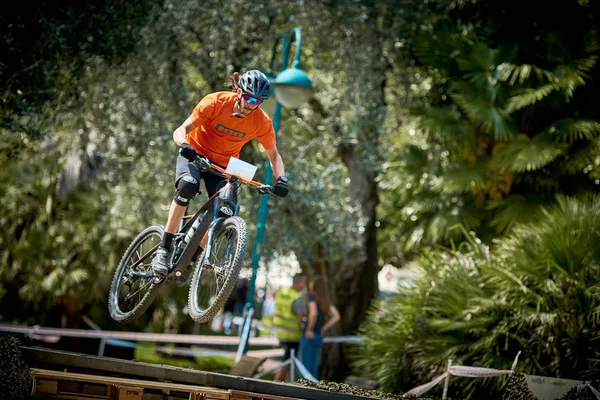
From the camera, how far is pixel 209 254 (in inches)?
267

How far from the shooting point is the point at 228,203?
698cm

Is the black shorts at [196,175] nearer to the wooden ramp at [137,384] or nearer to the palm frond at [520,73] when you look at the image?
the wooden ramp at [137,384]

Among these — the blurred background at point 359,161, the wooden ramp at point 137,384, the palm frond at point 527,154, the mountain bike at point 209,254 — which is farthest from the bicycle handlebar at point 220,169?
the palm frond at point 527,154

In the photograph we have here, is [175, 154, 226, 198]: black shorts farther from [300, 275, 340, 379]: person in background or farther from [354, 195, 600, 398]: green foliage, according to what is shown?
[300, 275, 340, 379]: person in background

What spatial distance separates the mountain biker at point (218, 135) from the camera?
6586mm

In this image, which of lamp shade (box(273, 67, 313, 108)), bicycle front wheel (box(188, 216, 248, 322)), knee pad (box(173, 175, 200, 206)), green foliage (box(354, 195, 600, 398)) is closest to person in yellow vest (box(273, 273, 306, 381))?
green foliage (box(354, 195, 600, 398))

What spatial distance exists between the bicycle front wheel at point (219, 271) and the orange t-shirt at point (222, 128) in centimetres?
74

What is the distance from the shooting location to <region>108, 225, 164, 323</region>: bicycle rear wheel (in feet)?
25.0

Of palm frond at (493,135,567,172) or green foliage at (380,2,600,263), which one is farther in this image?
green foliage at (380,2,600,263)

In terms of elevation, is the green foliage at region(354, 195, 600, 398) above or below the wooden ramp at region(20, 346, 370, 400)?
above

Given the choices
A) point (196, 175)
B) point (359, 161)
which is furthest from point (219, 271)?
point (359, 161)

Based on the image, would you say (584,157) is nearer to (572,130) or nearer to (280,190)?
(572,130)

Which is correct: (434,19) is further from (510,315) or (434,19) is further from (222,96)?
(222,96)

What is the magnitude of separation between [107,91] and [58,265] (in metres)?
4.28
